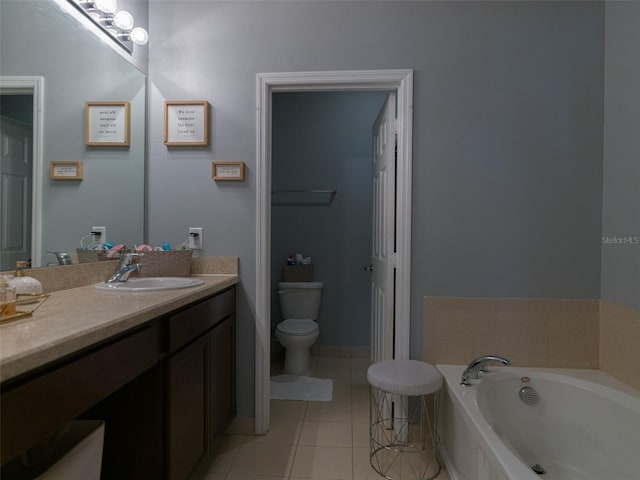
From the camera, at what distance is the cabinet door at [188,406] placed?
3.90 ft

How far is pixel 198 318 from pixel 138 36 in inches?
60.2

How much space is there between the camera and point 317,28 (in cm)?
185

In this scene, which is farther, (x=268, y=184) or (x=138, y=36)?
(x=268, y=184)

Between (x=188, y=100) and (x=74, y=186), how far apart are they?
81 centimetres

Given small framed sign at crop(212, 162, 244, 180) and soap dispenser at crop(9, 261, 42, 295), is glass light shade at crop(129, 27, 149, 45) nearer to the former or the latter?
small framed sign at crop(212, 162, 244, 180)

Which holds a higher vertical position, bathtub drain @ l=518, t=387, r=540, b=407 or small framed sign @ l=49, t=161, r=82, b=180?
small framed sign @ l=49, t=161, r=82, b=180

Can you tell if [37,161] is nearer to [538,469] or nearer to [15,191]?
[15,191]

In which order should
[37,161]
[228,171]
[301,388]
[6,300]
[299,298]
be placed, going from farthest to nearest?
[299,298] → [301,388] → [228,171] → [37,161] → [6,300]

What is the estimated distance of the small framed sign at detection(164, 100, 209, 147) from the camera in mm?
1879

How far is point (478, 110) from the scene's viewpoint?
5.87 feet

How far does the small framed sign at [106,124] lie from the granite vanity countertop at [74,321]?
71cm

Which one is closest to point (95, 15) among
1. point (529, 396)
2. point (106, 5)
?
point (106, 5)

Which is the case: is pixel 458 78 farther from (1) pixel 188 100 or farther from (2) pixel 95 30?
(2) pixel 95 30

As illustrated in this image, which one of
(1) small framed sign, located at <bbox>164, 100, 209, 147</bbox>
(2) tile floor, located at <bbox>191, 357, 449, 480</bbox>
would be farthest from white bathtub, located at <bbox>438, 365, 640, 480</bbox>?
(1) small framed sign, located at <bbox>164, 100, 209, 147</bbox>
